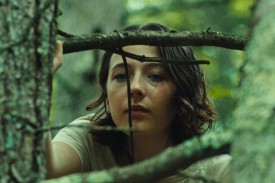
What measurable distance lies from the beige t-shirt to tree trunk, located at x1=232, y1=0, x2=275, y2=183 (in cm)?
195

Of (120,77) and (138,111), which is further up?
(120,77)

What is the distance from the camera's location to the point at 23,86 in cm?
159

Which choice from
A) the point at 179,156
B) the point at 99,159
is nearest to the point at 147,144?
the point at 99,159

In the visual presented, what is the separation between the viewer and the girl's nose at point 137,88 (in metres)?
2.91

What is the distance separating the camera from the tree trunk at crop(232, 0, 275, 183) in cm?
102

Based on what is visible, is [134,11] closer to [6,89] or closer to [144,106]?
[144,106]

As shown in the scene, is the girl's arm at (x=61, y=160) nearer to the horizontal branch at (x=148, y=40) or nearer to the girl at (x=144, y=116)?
the girl at (x=144, y=116)

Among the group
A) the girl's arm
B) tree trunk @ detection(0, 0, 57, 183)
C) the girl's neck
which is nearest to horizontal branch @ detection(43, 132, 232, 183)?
tree trunk @ detection(0, 0, 57, 183)

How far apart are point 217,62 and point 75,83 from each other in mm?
3562

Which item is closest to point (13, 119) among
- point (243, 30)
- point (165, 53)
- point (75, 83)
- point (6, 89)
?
point (6, 89)

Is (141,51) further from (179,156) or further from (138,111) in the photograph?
(179,156)

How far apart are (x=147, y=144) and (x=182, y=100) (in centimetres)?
27

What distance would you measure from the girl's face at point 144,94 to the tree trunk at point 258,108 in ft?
5.76

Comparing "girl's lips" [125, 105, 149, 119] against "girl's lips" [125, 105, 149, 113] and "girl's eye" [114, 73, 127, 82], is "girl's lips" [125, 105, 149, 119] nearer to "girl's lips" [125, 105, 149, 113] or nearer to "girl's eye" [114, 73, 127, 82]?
"girl's lips" [125, 105, 149, 113]
